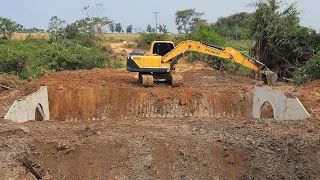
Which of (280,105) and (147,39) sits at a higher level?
(147,39)

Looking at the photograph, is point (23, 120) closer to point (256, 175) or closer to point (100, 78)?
point (256, 175)

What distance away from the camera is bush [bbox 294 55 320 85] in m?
17.4

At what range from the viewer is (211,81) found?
62.8 ft

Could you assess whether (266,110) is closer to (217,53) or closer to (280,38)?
(217,53)

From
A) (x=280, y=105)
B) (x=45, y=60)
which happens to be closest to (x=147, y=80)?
(x=280, y=105)

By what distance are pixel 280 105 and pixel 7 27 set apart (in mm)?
41125

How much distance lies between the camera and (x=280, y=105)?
11.6 metres

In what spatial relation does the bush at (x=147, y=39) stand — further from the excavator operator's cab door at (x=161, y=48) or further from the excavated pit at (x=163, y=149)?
the excavated pit at (x=163, y=149)

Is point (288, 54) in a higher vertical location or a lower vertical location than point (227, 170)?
higher

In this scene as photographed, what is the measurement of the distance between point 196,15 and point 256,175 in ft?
193

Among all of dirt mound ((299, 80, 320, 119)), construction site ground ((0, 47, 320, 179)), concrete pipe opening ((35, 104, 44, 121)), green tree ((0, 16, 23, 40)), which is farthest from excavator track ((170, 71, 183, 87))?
green tree ((0, 16, 23, 40))

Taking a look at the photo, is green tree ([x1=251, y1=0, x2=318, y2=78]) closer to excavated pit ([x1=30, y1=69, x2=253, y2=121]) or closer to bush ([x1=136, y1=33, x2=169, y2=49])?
excavated pit ([x1=30, y1=69, x2=253, y2=121])

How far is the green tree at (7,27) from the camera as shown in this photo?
4482cm

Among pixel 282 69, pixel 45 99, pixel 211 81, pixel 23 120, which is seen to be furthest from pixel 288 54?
pixel 23 120
